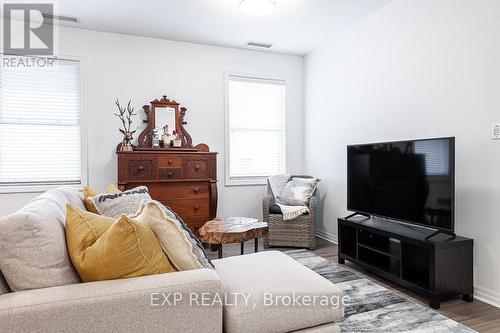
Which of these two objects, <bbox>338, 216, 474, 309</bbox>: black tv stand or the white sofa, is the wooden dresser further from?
the white sofa

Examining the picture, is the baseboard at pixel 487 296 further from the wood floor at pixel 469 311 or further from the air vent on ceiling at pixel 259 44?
the air vent on ceiling at pixel 259 44

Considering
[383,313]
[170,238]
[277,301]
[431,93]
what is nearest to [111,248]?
[170,238]

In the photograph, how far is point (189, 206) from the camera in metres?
3.86

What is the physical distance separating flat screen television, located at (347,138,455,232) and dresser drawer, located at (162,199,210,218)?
167 cm

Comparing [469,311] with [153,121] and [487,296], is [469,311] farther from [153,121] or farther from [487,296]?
[153,121]

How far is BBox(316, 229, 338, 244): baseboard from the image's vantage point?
14.1ft

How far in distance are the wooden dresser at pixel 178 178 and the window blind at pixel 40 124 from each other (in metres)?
0.78

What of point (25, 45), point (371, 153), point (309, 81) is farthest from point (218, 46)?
point (371, 153)

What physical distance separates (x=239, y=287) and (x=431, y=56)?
264cm

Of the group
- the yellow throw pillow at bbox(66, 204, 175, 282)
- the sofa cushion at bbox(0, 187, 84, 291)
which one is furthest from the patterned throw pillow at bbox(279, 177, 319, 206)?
the sofa cushion at bbox(0, 187, 84, 291)

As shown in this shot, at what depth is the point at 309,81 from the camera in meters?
4.86

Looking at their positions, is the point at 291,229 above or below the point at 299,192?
below

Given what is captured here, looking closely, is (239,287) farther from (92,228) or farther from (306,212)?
(306,212)

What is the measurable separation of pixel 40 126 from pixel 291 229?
3.19 metres
